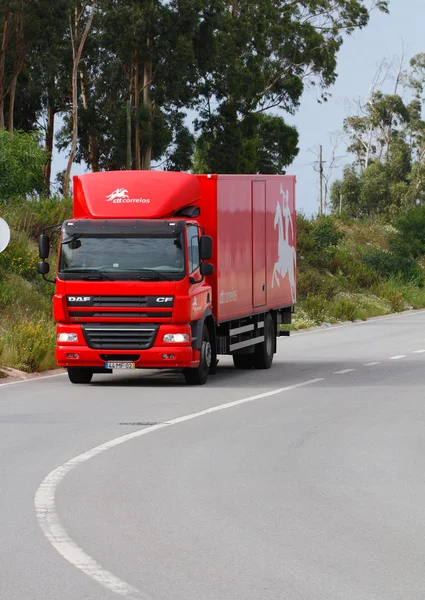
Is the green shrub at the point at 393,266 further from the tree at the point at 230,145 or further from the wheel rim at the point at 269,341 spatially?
the wheel rim at the point at 269,341

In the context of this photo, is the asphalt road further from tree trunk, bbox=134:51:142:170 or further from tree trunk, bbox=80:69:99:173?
tree trunk, bbox=80:69:99:173

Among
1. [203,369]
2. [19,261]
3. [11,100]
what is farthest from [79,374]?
[11,100]

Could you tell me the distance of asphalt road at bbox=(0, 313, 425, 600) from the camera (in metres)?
7.36

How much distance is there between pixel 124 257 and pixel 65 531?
11.1 meters

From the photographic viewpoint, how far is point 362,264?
58281mm


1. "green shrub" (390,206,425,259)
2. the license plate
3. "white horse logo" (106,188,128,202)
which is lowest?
"green shrub" (390,206,425,259)

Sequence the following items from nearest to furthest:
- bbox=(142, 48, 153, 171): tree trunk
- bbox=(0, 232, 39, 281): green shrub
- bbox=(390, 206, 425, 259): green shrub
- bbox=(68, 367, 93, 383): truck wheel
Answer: bbox=(68, 367, 93, 383): truck wheel → bbox=(0, 232, 39, 281): green shrub → bbox=(142, 48, 153, 171): tree trunk → bbox=(390, 206, 425, 259): green shrub

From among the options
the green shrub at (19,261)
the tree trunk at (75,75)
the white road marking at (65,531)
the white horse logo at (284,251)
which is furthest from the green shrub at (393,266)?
the white road marking at (65,531)

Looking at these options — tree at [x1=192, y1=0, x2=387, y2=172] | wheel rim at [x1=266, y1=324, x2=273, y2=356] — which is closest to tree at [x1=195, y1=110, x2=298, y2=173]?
tree at [x1=192, y1=0, x2=387, y2=172]

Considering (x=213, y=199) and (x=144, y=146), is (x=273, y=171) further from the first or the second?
(x=213, y=199)

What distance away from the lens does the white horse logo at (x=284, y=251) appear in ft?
81.9

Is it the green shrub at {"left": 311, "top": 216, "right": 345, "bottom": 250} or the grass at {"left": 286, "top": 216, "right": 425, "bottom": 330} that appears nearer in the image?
the grass at {"left": 286, "top": 216, "right": 425, "bottom": 330}

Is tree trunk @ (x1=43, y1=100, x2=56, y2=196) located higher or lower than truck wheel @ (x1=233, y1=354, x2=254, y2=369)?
higher

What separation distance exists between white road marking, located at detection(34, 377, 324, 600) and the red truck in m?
4.58
